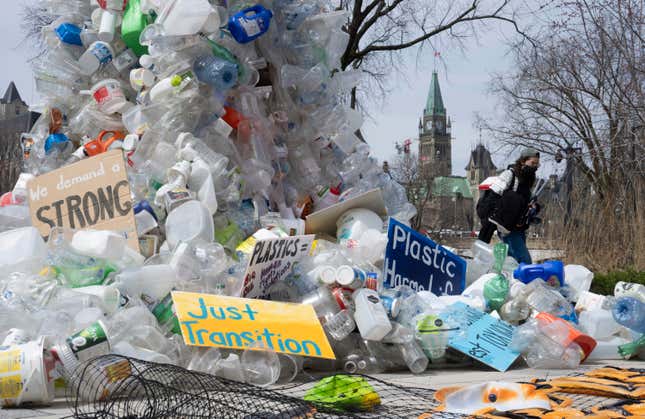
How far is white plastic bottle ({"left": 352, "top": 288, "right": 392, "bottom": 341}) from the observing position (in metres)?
4.60

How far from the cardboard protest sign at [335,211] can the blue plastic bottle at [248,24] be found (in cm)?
144

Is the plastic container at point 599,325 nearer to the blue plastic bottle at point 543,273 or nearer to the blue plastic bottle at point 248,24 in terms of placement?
the blue plastic bottle at point 543,273

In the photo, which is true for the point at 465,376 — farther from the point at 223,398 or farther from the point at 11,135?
the point at 11,135

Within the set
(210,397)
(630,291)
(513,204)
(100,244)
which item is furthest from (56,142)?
(630,291)

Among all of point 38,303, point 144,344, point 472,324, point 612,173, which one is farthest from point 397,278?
point 612,173

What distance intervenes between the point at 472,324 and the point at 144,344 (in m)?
1.96

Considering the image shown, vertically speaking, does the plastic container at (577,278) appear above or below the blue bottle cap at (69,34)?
below

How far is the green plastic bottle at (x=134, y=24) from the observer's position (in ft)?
22.0

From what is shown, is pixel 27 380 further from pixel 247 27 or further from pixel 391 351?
pixel 247 27

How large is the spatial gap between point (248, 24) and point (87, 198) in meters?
1.83

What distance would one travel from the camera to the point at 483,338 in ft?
16.4

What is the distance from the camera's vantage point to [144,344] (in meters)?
4.34

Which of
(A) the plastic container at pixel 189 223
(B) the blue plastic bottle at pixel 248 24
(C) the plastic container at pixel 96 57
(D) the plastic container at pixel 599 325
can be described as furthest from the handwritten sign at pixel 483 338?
(C) the plastic container at pixel 96 57

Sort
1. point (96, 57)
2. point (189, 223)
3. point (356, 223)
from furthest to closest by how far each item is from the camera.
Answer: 1. point (96, 57)
2. point (356, 223)
3. point (189, 223)
